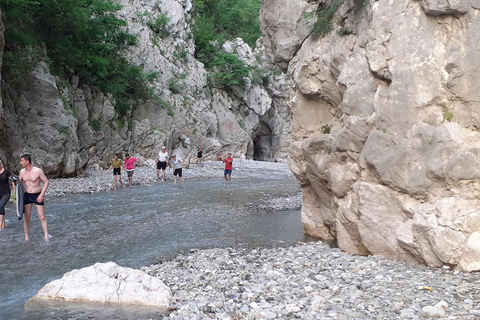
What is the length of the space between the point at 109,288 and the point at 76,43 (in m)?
27.8

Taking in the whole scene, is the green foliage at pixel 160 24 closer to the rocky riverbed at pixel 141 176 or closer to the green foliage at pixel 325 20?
the rocky riverbed at pixel 141 176

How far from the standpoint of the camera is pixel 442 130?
22.8 ft

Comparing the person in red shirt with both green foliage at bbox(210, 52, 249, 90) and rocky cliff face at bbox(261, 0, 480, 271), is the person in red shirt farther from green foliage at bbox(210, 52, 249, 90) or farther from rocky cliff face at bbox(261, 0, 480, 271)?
green foliage at bbox(210, 52, 249, 90)

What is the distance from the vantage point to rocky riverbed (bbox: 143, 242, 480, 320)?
17.0 feet


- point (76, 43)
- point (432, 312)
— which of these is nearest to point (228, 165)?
point (76, 43)

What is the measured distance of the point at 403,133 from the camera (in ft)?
24.8

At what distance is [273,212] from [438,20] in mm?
9456

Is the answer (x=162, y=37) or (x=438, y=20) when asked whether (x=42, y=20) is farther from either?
(x=438, y=20)

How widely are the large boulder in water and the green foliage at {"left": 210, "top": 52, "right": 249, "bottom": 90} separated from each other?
42.0m

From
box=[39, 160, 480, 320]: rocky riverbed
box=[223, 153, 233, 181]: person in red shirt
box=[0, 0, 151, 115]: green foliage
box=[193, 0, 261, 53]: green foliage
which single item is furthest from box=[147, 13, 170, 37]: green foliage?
box=[39, 160, 480, 320]: rocky riverbed

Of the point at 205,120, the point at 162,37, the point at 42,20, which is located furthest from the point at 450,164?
the point at 162,37

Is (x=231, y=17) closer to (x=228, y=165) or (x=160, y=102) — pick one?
(x=160, y=102)

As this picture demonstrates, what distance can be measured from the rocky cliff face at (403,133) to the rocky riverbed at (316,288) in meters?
0.68

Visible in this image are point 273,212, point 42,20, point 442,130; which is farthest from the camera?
point 42,20
